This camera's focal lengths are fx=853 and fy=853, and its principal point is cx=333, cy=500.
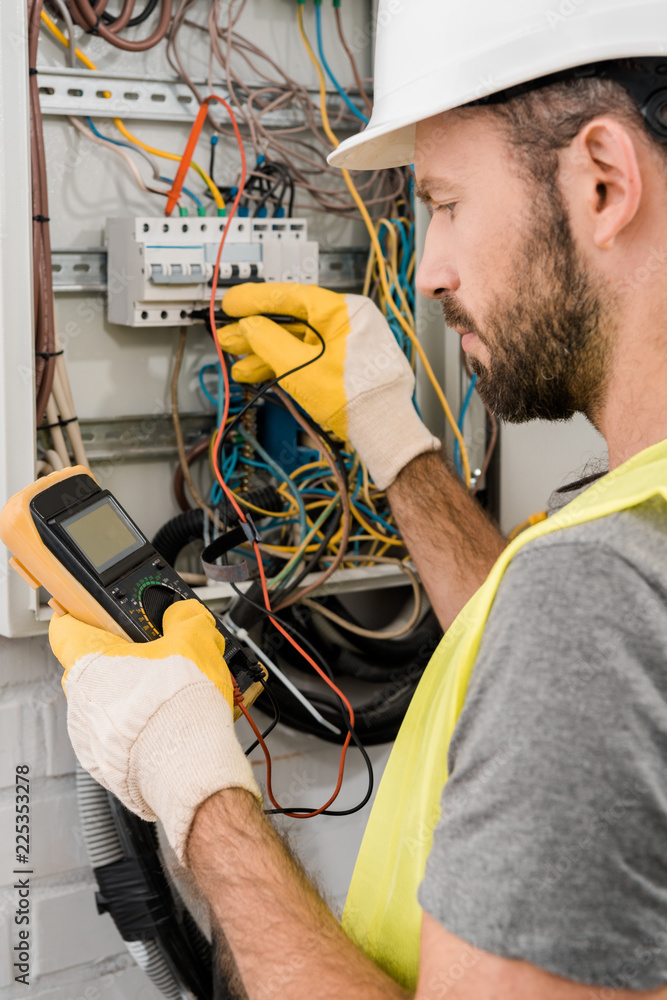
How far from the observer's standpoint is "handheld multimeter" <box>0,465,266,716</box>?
936 millimetres

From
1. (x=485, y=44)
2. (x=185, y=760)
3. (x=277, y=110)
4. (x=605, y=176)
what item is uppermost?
(x=277, y=110)

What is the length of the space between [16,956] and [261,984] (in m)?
0.81

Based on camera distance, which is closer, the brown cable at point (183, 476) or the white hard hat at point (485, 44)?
the white hard hat at point (485, 44)

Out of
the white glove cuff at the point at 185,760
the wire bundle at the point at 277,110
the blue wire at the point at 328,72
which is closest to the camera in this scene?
the white glove cuff at the point at 185,760

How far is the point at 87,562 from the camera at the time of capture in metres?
0.94

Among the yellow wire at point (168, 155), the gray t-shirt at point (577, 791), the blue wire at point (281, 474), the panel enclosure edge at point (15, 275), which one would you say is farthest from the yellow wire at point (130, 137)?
the gray t-shirt at point (577, 791)

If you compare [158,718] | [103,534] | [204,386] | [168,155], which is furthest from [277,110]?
[158,718]

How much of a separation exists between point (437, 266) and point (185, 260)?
493 millimetres

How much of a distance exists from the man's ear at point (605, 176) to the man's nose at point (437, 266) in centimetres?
18

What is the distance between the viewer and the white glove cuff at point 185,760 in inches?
29.9

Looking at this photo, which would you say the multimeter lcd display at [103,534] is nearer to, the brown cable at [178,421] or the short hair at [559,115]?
the brown cable at [178,421]

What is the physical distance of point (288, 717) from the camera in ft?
4.35

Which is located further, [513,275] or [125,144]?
[125,144]

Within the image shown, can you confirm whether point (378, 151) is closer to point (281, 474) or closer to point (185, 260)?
point (185, 260)
